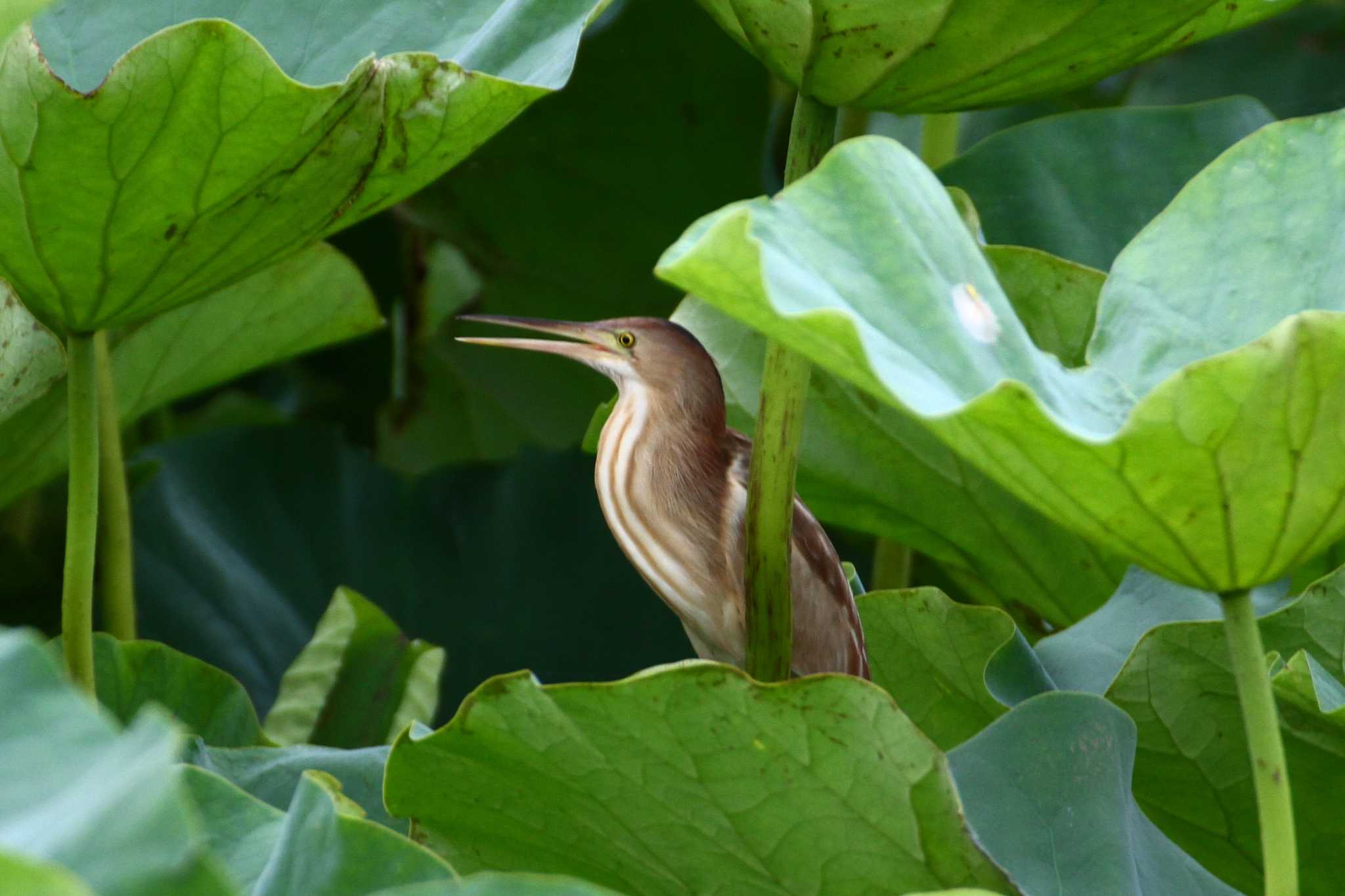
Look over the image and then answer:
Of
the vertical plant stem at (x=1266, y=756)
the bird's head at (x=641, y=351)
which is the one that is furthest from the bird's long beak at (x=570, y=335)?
the vertical plant stem at (x=1266, y=756)

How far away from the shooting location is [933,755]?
2.57 feet

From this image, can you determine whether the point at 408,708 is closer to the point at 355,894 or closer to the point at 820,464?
the point at 820,464

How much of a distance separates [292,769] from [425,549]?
0.76 meters

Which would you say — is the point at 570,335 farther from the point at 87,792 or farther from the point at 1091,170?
the point at 87,792

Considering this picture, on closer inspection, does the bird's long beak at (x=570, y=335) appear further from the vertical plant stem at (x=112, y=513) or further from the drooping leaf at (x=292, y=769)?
the drooping leaf at (x=292, y=769)

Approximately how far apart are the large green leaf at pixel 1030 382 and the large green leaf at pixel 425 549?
3.24 ft

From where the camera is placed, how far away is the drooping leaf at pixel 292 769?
3.45 feet

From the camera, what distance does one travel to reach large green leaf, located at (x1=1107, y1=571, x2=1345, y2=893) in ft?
3.26

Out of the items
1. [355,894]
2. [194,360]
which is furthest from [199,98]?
[194,360]

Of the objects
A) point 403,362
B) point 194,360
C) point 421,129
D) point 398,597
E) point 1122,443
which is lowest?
point 398,597

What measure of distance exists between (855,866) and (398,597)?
Result: 1.04 m

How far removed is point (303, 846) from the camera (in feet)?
2.32

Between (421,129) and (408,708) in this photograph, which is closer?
(421,129)

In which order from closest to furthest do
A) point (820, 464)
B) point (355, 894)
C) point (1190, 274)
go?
point (355, 894)
point (1190, 274)
point (820, 464)
